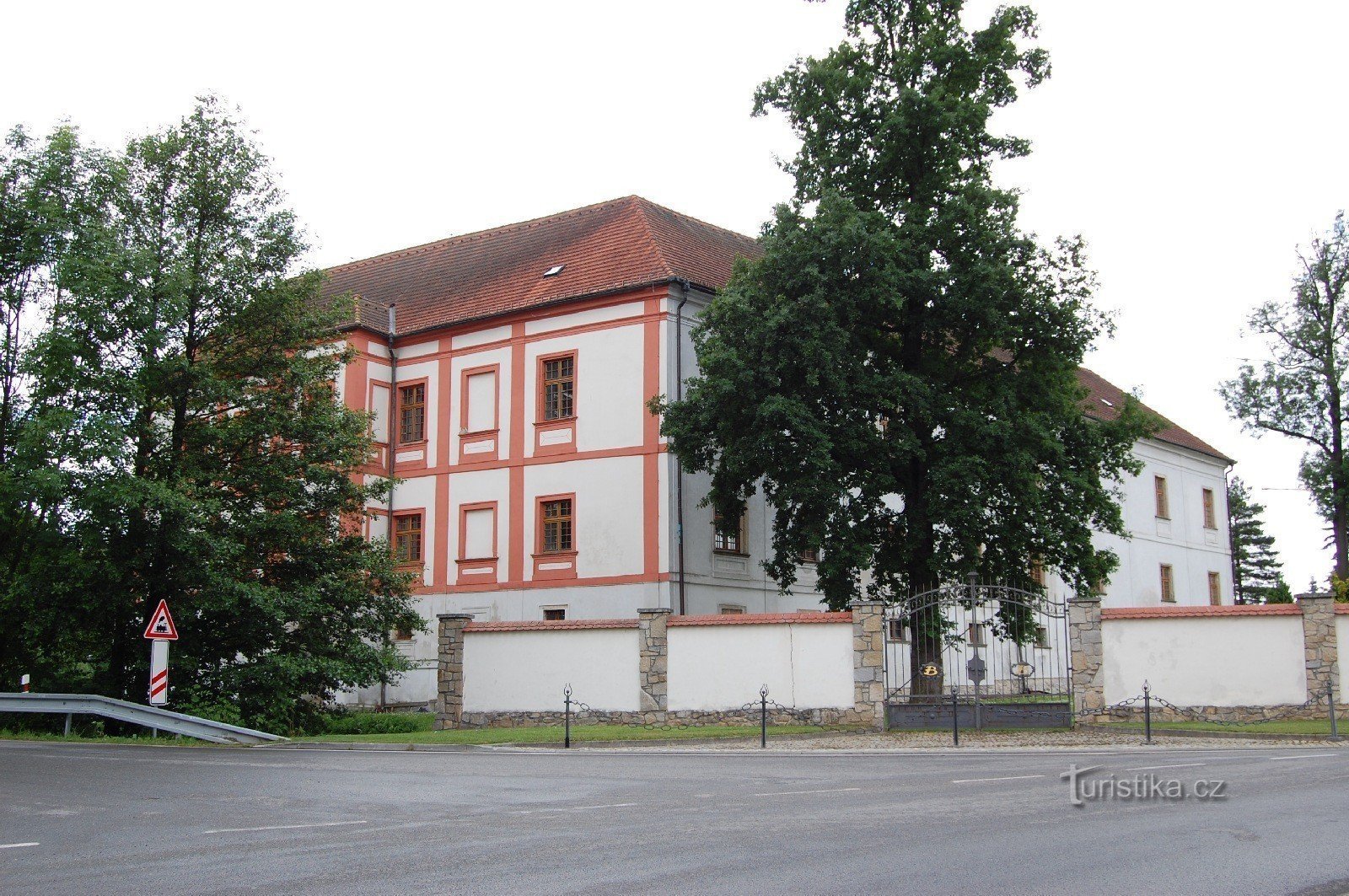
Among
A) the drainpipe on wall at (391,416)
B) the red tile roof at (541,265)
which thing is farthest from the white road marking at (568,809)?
the drainpipe on wall at (391,416)

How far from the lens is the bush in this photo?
28.4m

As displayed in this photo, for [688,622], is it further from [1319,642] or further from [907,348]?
[1319,642]

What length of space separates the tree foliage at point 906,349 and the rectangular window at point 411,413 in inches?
411

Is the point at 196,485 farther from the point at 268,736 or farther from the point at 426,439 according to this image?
the point at 426,439

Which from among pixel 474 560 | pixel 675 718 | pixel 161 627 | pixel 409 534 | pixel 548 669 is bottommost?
pixel 675 718

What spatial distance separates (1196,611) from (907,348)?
8.41m

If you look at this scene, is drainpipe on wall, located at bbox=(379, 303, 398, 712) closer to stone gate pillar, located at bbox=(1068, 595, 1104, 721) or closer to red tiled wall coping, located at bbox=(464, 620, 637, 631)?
red tiled wall coping, located at bbox=(464, 620, 637, 631)

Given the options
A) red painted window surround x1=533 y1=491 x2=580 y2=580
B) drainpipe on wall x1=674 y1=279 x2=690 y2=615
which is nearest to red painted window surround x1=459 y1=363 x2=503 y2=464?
red painted window surround x1=533 y1=491 x2=580 y2=580

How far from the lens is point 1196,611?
24.4 metres

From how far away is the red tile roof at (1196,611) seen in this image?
2398 centimetres

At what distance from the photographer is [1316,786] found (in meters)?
12.4

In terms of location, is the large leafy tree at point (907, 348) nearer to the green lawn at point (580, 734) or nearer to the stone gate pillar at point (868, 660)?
the stone gate pillar at point (868, 660)

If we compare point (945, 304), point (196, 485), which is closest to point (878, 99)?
point (945, 304)

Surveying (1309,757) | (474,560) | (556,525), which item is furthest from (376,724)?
(1309,757)
